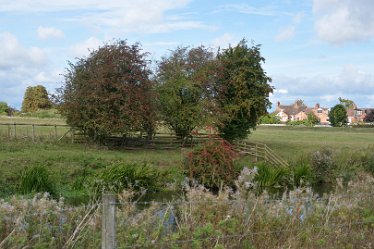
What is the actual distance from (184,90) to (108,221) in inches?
1472

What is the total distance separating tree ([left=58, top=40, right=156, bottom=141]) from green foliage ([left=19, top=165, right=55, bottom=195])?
1088cm

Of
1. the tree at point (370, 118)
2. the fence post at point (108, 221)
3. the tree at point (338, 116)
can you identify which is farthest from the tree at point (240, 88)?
the tree at point (370, 118)

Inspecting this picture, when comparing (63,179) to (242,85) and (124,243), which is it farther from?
(124,243)

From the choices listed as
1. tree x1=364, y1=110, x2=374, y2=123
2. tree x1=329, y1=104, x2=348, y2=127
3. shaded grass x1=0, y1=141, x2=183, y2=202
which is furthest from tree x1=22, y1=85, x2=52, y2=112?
tree x1=364, y1=110, x2=374, y2=123

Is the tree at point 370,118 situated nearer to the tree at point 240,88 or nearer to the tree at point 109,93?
the tree at point 240,88

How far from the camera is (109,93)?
123ft

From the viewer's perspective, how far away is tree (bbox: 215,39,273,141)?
4425cm

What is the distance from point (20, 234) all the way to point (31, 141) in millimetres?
32020

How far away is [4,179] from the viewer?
27141 millimetres

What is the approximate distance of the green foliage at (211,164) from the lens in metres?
31.6

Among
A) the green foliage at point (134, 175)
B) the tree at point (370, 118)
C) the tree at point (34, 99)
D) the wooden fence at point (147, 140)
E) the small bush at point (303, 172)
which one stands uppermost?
the tree at point (34, 99)

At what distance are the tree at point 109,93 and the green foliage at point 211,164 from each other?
263 inches

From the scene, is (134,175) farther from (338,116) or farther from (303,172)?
(338,116)

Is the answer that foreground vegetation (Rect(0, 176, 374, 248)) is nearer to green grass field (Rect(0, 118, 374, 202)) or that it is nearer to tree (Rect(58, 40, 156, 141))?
green grass field (Rect(0, 118, 374, 202))
